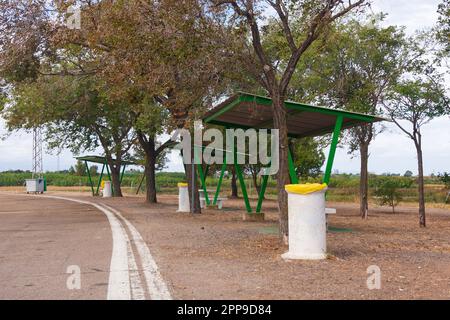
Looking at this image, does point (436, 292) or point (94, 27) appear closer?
point (436, 292)

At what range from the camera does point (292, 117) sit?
17391 mm

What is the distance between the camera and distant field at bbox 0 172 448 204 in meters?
47.1

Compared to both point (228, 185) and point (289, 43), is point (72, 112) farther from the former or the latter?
point (228, 185)

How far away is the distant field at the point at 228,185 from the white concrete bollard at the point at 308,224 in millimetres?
33792

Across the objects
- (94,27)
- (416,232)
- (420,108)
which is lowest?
(416,232)

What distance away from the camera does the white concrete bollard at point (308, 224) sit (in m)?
9.68

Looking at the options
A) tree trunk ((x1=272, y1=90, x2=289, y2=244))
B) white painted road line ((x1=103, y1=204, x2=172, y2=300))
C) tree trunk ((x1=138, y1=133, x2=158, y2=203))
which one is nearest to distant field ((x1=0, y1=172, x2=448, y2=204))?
tree trunk ((x1=138, y1=133, x2=158, y2=203))

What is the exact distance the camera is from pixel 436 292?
285 inches

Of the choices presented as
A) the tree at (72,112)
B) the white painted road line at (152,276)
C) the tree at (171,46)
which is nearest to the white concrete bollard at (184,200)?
the tree at (72,112)

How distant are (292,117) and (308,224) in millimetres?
8105

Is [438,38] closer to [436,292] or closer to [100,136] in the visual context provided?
[436,292]
